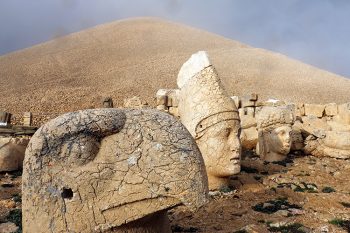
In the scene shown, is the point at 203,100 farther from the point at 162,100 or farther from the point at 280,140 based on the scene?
the point at 162,100

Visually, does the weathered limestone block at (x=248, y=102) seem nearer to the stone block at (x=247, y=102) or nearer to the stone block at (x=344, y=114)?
the stone block at (x=247, y=102)

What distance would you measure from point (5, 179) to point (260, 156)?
6.65 meters

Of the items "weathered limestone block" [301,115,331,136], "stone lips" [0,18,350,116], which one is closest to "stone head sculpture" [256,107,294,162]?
"weathered limestone block" [301,115,331,136]

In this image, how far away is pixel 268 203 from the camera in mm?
7227

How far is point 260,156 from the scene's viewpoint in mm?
11609

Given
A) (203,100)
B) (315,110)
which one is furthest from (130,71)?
(203,100)

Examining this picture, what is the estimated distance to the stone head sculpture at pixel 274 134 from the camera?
11.6 meters

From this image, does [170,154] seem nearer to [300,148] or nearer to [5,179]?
[5,179]

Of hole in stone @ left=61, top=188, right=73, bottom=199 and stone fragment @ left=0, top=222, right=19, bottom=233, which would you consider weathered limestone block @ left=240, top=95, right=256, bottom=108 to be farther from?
hole in stone @ left=61, top=188, right=73, bottom=199

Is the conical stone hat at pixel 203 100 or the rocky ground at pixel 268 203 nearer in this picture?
the rocky ground at pixel 268 203

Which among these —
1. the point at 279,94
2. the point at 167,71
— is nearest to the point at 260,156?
the point at 279,94

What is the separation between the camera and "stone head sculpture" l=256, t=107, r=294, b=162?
11633 millimetres

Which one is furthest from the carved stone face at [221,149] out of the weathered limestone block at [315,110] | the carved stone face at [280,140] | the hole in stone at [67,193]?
the weathered limestone block at [315,110]

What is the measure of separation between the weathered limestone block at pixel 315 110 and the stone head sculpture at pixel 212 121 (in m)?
8.59
